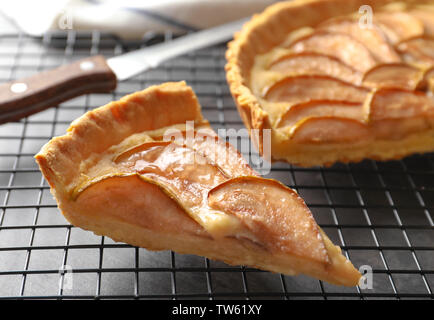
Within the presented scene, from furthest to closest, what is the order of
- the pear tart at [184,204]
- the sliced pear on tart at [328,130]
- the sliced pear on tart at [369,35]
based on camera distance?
the sliced pear on tart at [369,35] < the sliced pear on tart at [328,130] < the pear tart at [184,204]

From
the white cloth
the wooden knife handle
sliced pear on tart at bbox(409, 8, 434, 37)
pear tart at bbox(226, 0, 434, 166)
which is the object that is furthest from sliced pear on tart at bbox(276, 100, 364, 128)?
the white cloth

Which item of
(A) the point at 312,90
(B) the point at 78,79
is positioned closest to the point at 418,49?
(A) the point at 312,90

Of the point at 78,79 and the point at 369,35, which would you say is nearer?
the point at 78,79

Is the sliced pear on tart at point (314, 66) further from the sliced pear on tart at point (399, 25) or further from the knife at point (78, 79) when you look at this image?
the knife at point (78, 79)

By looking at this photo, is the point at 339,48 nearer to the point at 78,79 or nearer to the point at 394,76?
the point at 394,76

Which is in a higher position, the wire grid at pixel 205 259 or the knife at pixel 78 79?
the knife at pixel 78 79

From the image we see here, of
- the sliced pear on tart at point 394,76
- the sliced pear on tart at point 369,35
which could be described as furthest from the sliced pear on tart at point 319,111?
the sliced pear on tart at point 369,35
